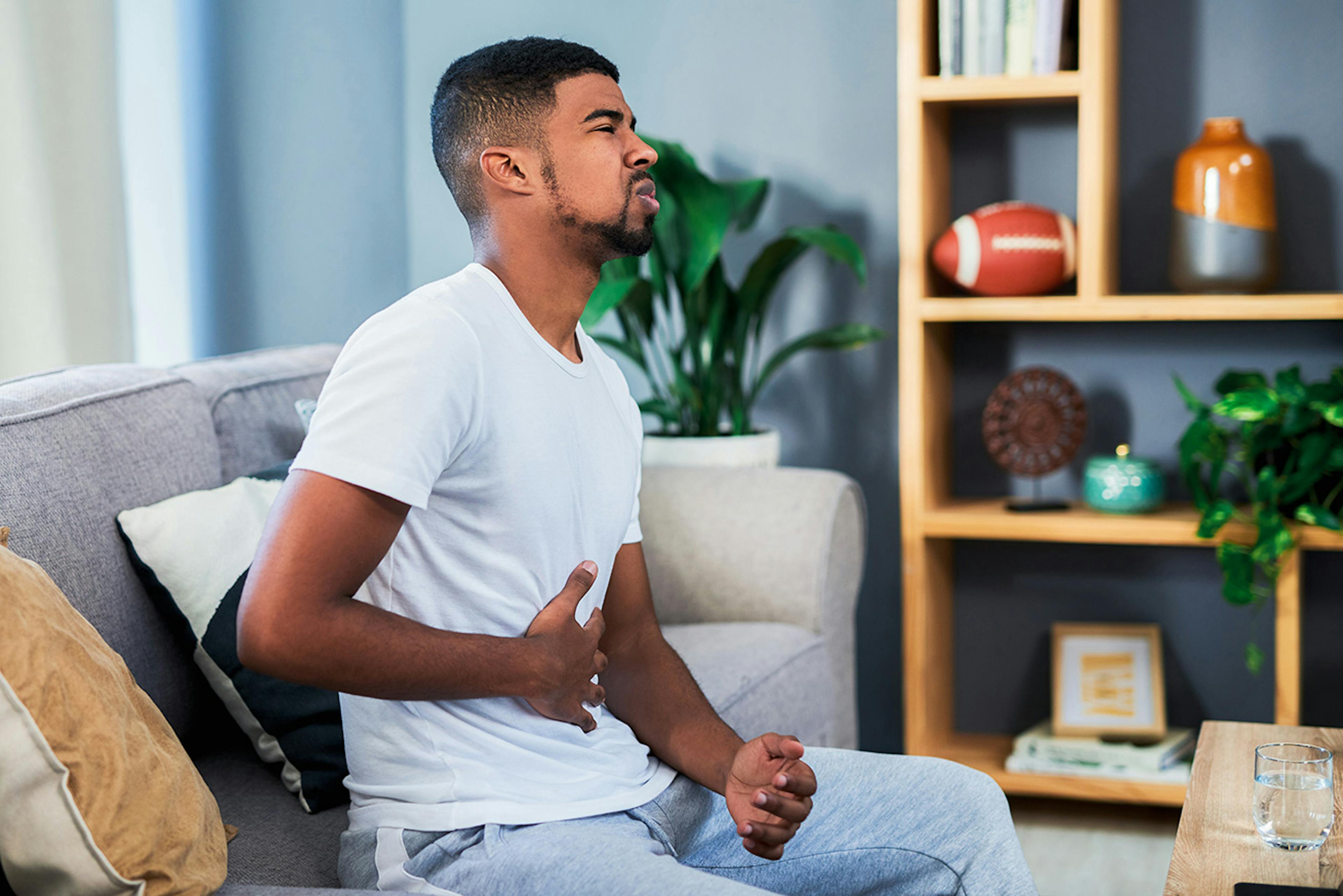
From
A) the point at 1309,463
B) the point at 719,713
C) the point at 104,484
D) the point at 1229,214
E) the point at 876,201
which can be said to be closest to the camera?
the point at 104,484

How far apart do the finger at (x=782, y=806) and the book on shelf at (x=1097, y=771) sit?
4.51 ft

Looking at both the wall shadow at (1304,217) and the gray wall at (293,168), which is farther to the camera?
the gray wall at (293,168)

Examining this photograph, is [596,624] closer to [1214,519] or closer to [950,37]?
[1214,519]

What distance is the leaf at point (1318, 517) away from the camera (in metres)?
2.02

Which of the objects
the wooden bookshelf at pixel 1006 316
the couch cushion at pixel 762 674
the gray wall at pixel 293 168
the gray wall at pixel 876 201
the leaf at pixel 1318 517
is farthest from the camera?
the gray wall at pixel 293 168

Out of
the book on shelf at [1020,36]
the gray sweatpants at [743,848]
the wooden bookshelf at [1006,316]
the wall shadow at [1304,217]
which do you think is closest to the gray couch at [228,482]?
the gray sweatpants at [743,848]

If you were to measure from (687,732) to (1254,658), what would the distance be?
136 cm

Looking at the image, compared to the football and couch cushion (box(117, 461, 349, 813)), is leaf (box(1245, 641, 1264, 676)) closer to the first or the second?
the football

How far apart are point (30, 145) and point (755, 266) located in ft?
3.99

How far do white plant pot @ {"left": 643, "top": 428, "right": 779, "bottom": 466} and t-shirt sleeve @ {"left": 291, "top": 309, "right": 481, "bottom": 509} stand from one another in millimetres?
1295

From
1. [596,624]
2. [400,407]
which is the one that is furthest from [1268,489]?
[400,407]

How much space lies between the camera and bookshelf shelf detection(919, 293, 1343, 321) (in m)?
2.09

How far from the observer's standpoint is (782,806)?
104 cm

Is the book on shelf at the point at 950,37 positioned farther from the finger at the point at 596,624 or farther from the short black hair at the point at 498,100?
the finger at the point at 596,624
